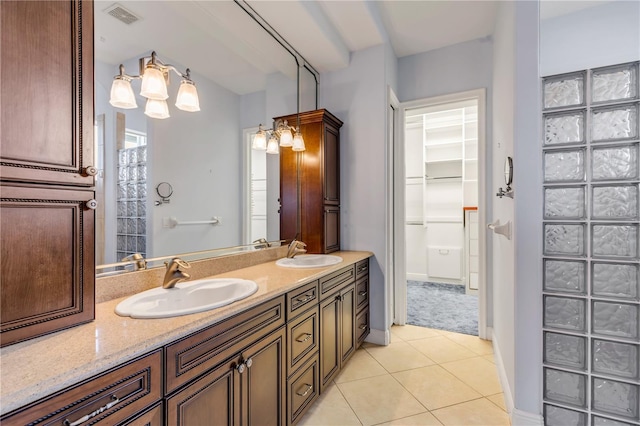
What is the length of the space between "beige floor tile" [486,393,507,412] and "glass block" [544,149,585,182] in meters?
1.42

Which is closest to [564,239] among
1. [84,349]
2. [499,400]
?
[499,400]

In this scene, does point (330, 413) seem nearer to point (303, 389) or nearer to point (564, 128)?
point (303, 389)

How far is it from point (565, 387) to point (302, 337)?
4.55 ft

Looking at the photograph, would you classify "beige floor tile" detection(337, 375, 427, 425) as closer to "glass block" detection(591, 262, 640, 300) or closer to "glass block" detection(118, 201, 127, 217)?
"glass block" detection(591, 262, 640, 300)

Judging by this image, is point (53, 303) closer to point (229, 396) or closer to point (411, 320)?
point (229, 396)

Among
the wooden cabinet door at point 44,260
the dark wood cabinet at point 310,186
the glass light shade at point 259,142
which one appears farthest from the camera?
the dark wood cabinet at point 310,186

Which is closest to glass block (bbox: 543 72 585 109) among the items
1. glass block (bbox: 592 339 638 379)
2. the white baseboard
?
glass block (bbox: 592 339 638 379)

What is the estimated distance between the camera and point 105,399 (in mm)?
729

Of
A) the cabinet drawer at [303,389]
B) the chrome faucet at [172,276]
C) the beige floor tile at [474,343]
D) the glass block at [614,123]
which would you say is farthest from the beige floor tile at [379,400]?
the glass block at [614,123]

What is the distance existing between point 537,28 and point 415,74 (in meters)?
1.72

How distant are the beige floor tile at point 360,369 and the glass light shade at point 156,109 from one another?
6.69ft

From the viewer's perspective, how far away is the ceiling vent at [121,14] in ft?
4.02

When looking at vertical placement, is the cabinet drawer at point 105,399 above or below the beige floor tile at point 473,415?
above

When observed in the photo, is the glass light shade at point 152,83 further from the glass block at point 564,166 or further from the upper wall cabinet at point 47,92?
the glass block at point 564,166
